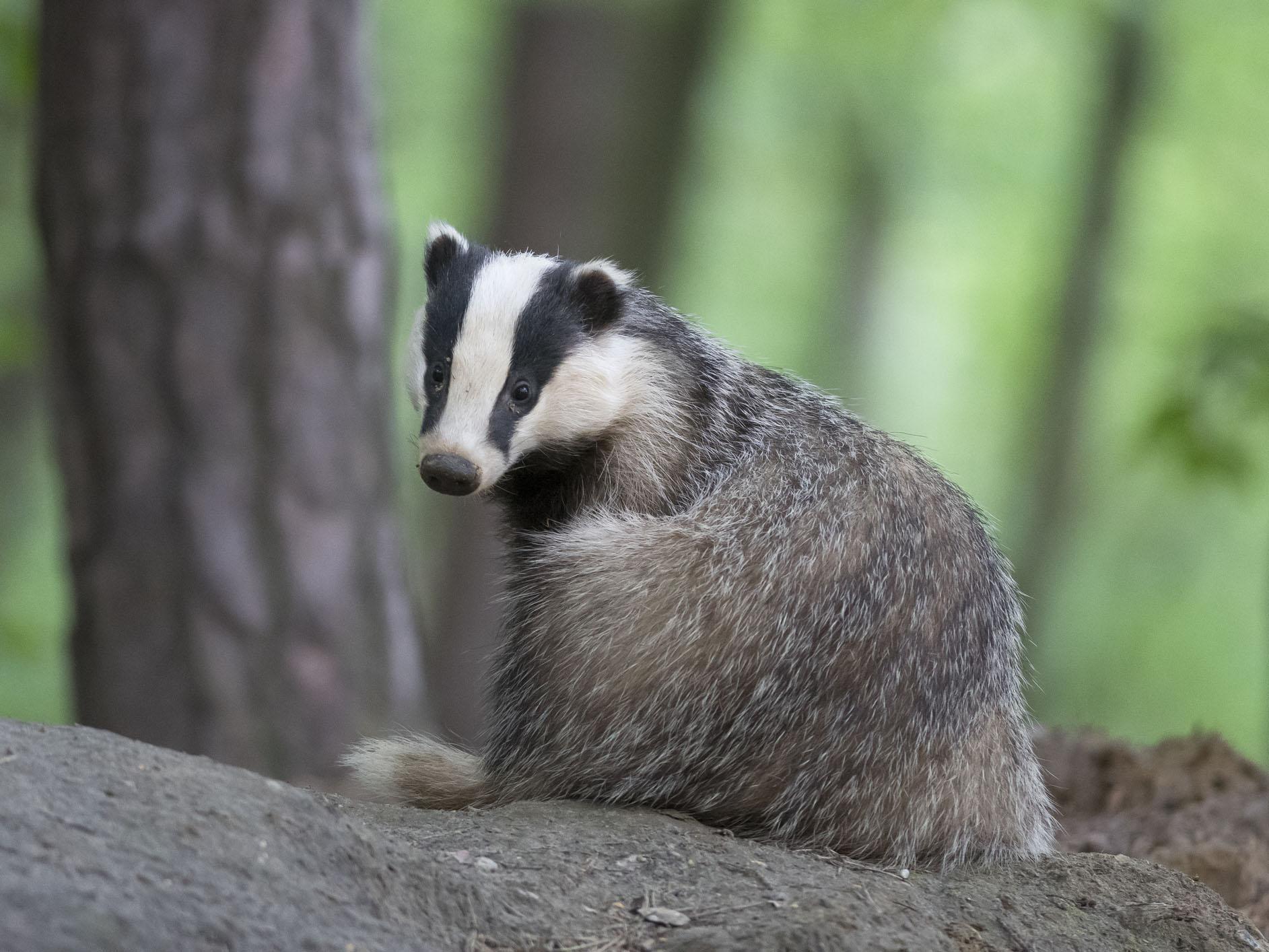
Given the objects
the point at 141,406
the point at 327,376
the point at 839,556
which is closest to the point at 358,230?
the point at 327,376

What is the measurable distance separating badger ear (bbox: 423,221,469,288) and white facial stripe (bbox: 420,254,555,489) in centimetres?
25

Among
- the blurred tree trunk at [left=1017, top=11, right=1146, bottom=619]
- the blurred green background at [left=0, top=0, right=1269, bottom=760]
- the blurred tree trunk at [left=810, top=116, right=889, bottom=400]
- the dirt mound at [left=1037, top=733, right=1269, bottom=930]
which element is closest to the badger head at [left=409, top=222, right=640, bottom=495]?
the dirt mound at [left=1037, top=733, right=1269, bottom=930]

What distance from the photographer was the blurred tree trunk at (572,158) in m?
10.3

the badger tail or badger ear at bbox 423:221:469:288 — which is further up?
badger ear at bbox 423:221:469:288

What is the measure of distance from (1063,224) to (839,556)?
1365 centimetres

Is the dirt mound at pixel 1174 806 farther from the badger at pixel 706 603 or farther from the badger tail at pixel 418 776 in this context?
the badger tail at pixel 418 776

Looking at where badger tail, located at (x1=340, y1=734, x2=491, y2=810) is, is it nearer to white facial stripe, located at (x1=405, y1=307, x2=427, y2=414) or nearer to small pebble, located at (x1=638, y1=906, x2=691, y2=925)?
white facial stripe, located at (x1=405, y1=307, x2=427, y2=414)

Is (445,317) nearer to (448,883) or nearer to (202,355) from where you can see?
(448,883)

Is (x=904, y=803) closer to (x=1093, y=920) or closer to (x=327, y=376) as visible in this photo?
(x=1093, y=920)

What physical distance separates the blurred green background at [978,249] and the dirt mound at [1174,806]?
6167 mm

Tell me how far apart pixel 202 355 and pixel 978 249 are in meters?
16.2

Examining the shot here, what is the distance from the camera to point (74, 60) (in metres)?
6.20

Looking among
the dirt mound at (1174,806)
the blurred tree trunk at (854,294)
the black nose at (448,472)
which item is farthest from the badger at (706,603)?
the blurred tree trunk at (854,294)

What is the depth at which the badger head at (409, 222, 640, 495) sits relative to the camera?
3904 millimetres
